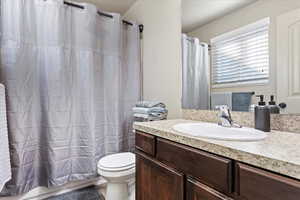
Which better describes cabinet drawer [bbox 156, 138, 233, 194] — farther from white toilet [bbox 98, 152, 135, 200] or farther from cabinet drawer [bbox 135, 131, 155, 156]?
white toilet [bbox 98, 152, 135, 200]

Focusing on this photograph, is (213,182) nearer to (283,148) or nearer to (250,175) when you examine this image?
(250,175)

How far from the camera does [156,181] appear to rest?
1.00m

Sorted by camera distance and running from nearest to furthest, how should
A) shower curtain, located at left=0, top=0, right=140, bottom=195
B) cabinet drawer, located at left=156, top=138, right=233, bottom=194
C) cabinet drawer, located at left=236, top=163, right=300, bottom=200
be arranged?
cabinet drawer, located at left=236, top=163, right=300, bottom=200, cabinet drawer, located at left=156, top=138, right=233, bottom=194, shower curtain, located at left=0, top=0, right=140, bottom=195

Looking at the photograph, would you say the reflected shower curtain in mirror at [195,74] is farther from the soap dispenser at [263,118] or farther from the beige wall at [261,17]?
the soap dispenser at [263,118]

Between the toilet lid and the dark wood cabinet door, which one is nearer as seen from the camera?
the dark wood cabinet door

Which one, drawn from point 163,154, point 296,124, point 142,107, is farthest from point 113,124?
point 296,124

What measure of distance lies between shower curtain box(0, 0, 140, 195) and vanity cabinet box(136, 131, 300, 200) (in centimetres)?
87

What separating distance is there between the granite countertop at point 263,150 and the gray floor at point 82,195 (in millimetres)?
1429

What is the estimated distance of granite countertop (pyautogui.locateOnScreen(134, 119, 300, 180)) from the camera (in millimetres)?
493

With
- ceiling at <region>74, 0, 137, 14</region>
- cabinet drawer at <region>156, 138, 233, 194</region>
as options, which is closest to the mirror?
cabinet drawer at <region>156, 138, 233, 194</region>

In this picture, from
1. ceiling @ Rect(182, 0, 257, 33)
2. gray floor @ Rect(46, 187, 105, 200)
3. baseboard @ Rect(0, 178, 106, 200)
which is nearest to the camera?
ceiling @ Rect(182, 0, 257, 33)

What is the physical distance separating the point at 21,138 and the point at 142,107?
43.8 inches

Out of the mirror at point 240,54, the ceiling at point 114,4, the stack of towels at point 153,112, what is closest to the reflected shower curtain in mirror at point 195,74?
the mirror at point 240,54

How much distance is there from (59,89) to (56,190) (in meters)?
1.06
